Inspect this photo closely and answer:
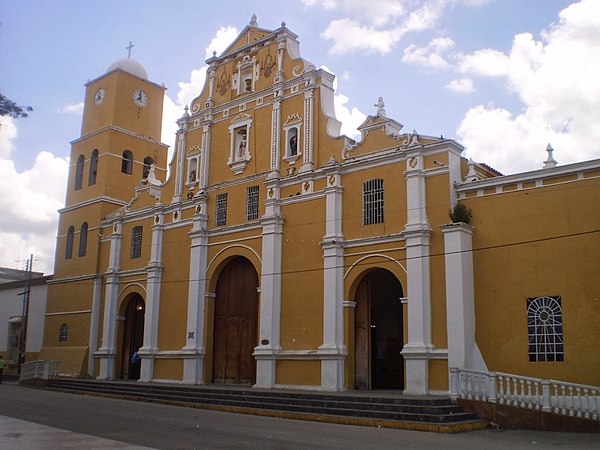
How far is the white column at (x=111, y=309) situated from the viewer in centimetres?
2886

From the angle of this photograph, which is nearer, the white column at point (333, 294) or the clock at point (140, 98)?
the white column at point (333, 294)

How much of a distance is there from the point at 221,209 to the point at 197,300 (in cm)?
370

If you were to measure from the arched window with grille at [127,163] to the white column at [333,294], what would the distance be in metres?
14.2

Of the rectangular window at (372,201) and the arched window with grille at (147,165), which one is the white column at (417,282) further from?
the arched window with grille at (147,165)

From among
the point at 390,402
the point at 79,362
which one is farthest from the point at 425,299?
the point at 79,362

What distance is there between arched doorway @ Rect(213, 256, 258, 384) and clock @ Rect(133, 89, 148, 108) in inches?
477

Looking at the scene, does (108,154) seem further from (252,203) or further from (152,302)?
(252,203)

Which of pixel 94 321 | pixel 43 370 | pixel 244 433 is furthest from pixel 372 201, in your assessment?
pixel 43 370

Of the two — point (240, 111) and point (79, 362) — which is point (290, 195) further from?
point (79, 362)

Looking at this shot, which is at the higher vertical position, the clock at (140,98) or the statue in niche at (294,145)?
the clock at (140,98)

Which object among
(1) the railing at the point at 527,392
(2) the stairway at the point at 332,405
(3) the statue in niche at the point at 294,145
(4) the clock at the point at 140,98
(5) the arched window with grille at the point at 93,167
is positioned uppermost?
(4) the clock at the point at 140,98

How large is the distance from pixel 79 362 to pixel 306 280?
13.4m

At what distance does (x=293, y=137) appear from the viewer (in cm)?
2419

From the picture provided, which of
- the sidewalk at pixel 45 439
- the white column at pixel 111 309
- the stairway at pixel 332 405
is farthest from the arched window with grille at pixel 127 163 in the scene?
the sidewalk at pixel 45 439
